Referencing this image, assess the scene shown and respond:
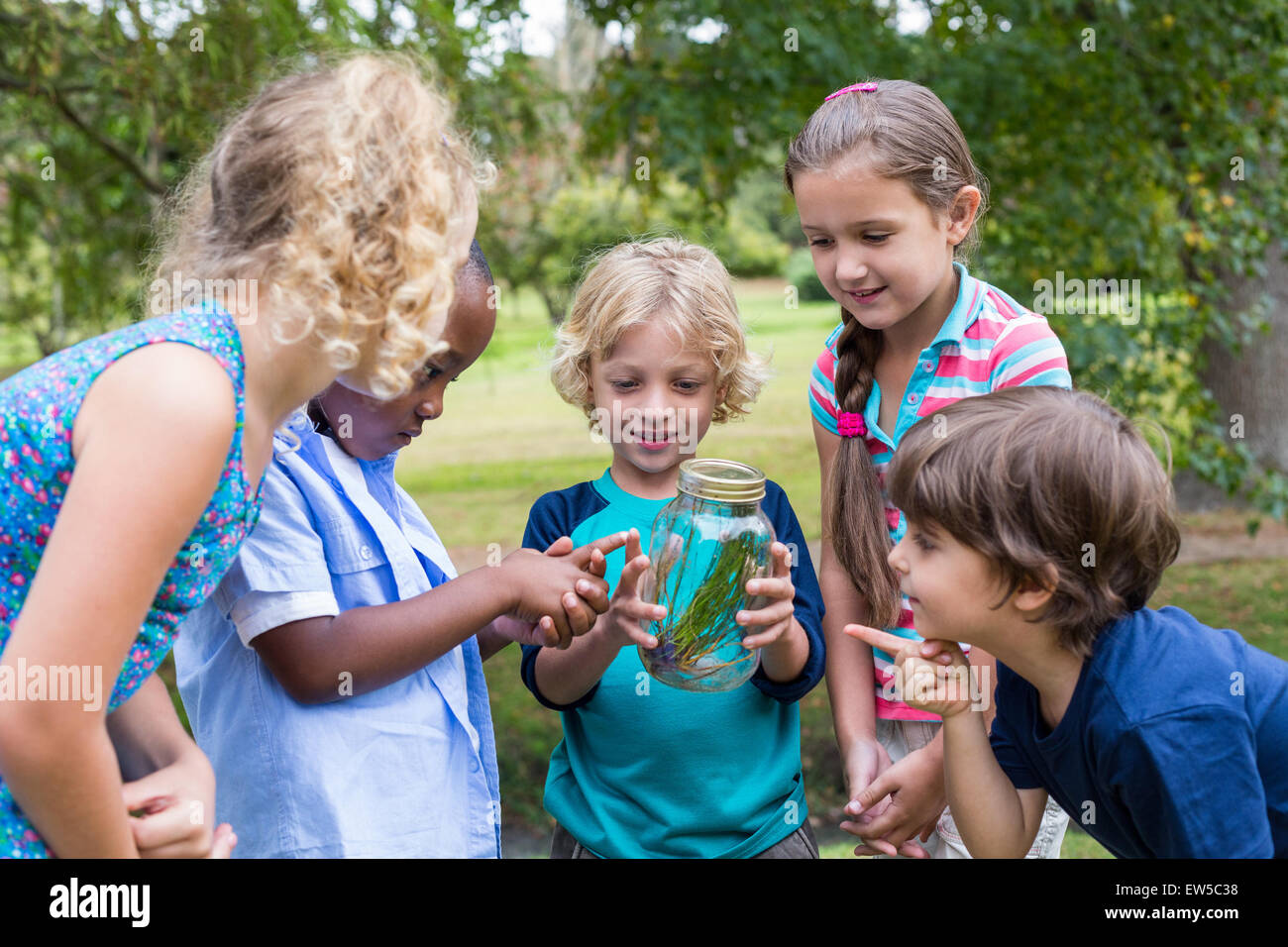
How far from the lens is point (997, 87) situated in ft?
19.7

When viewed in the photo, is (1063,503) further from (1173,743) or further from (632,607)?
(632,607)

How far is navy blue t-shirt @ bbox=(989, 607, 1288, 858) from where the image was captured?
175 centimetres

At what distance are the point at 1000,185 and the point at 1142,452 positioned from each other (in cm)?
485

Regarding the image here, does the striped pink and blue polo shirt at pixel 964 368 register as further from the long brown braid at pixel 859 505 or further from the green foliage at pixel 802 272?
the green foliage at pixel 802 272

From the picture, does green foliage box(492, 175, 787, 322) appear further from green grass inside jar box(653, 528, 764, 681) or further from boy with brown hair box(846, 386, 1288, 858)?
boy with brown hair box(846, 386, 1288, 858)

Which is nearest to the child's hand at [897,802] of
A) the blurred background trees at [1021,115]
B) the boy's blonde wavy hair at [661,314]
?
the boy's blonde wavy hair at [661,314]

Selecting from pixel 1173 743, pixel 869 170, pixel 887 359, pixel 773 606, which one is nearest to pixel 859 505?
pixel 887 359

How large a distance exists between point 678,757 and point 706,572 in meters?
0.46

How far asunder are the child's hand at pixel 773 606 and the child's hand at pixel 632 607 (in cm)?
16

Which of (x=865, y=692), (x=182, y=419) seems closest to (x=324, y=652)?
(x=182, y=419)

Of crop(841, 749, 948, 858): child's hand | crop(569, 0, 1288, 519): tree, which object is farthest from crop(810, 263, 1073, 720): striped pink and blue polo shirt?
crop(569, 0, 1288, 519): tree

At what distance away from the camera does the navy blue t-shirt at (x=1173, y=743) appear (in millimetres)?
1745

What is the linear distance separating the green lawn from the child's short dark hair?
0.71 meters

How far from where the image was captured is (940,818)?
248 centimetres
